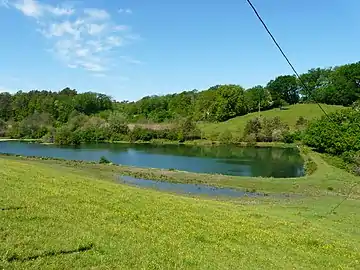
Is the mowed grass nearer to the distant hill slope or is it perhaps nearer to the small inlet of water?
the small inlet of water

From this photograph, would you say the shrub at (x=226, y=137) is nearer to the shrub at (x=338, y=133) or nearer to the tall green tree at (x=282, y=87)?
the shrub at (x=338, y=133)

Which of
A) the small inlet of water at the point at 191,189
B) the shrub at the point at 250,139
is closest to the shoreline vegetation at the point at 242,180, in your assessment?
the small inlet of water at the point at 191,189

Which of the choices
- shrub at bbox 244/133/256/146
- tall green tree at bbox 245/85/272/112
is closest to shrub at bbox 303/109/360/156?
shrub at bbox 244/133/256/146

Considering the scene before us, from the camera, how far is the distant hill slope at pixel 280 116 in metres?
155

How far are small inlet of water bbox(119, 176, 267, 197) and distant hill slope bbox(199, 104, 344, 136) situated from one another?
339 feet

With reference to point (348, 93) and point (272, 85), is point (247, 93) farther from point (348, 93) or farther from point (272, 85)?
point (348, 93)

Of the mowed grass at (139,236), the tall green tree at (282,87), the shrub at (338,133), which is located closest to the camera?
the mowed grass at (139,236)

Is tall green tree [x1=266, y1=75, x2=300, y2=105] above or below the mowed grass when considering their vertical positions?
above

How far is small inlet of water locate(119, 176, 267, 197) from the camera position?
46.7 metres

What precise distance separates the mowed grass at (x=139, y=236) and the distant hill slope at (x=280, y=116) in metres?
135

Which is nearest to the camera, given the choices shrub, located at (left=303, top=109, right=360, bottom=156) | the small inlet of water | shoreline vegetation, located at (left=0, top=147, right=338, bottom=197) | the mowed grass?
the mowed grass

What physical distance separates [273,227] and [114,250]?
11.0 meters

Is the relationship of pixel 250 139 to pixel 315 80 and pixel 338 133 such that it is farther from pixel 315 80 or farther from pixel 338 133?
pixel 315 80

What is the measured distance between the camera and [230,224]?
1911 centimetres
